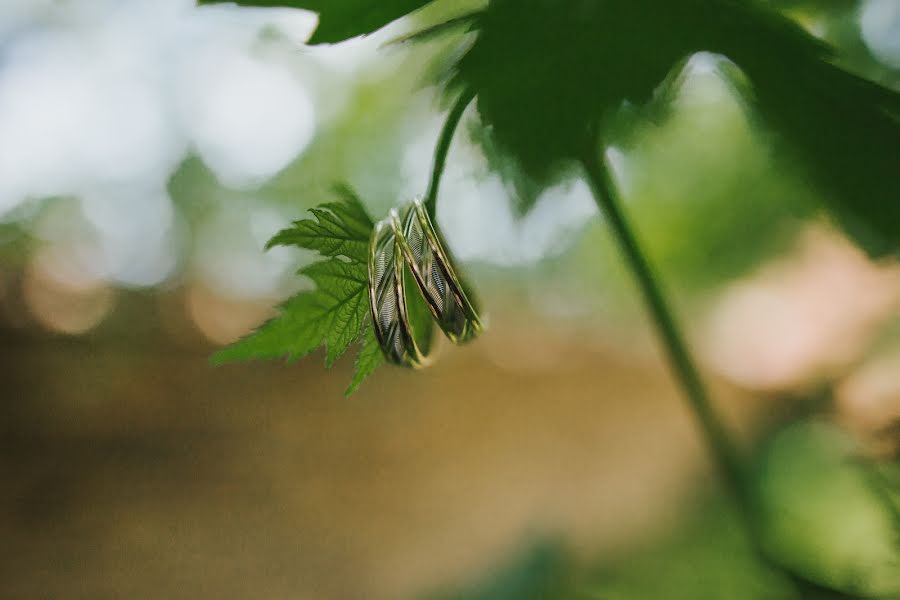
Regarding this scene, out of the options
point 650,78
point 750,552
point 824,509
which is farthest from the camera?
point 824,509

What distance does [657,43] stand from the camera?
10.0 inches

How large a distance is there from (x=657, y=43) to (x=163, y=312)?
1703 mm

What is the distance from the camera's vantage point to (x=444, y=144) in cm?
27

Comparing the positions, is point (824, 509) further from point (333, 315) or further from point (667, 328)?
point (333, 315)

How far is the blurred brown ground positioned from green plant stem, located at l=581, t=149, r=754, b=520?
3.46 ft

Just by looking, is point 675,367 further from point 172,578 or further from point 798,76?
point 172,578

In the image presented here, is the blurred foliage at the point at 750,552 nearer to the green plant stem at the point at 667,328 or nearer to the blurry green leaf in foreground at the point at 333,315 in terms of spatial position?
the green plant stem at the point at 667,328

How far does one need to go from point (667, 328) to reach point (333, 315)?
0.53 ft

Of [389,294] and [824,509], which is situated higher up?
[389,294]

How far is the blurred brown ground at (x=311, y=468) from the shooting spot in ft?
4.92

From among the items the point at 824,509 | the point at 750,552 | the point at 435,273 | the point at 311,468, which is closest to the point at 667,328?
the point at 435,273

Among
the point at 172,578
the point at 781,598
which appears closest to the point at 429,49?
the point at 781,598

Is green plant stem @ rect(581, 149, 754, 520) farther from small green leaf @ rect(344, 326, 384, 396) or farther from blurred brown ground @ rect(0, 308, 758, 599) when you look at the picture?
blurred brown ground @ rect(0, 308, 758, 599)

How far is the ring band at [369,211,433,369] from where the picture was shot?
0.27 metres
